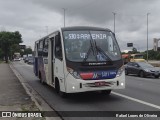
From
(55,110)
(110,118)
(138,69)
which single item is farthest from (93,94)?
(138,69)

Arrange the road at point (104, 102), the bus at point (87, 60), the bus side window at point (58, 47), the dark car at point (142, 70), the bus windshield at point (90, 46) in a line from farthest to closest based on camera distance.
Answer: the dark car at point (142, 70) < the bus side window at point (58, 47) < the bus windshield at point (90, 46) < the bus at point (87, 60) < the road at point (104, 102)

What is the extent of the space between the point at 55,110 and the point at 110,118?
249cm

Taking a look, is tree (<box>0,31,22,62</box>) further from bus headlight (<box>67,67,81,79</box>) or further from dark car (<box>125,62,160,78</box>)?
bus headlight (<box>67,67,81,79</box>)

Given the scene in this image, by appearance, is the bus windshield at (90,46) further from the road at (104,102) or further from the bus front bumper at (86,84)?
the road at (104,102)

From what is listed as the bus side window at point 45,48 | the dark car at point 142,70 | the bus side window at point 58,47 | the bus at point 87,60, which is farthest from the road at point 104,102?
the dark car at point 142,70

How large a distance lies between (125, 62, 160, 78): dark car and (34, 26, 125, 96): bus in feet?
51.9

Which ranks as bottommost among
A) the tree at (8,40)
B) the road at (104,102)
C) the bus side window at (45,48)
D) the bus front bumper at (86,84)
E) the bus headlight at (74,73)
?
the road at (104,102)

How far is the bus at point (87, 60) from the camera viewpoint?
12641mm

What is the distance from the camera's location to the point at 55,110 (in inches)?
455

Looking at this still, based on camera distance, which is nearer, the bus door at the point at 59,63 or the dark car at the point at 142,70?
the bus door at the point at 59,63

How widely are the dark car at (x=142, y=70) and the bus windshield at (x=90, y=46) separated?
15.9 m

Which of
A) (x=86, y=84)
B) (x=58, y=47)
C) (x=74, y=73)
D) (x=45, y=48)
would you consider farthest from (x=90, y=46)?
(x=45, y=48)

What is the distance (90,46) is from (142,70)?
17.1 meters

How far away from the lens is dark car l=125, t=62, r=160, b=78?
28.9 m
